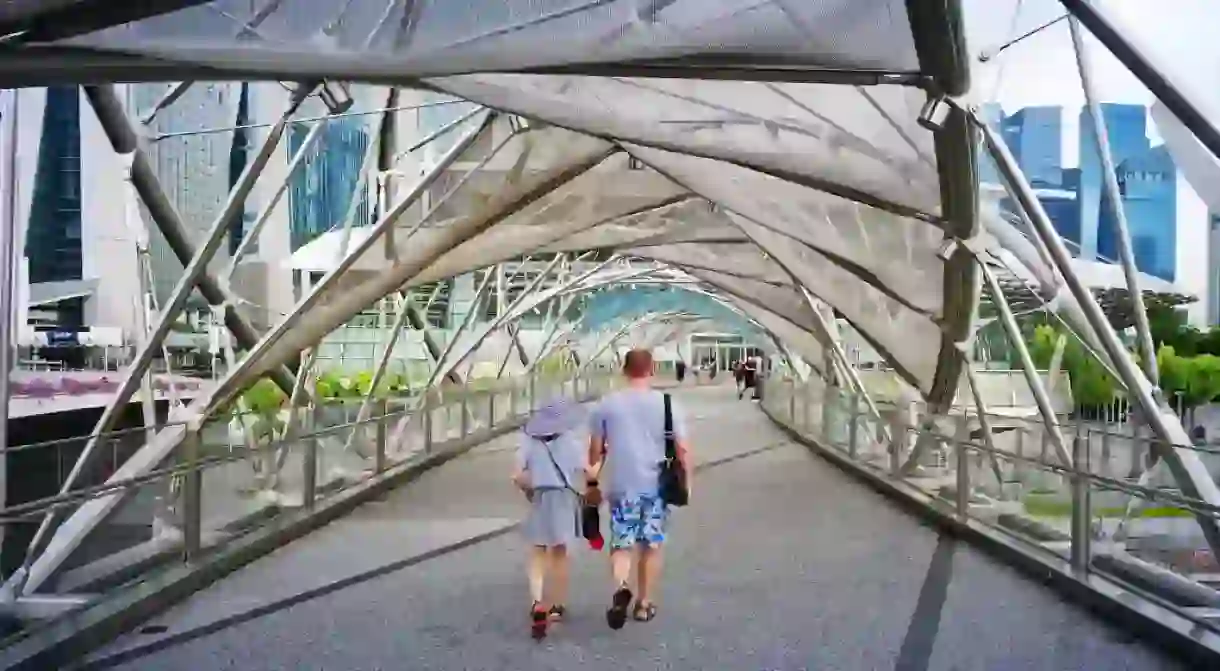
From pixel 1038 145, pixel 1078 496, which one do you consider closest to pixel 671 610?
pixel 1078 496

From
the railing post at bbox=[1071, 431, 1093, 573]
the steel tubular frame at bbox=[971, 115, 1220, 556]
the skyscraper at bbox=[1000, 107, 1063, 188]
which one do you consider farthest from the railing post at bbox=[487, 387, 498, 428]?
the railing post at bbox=[1071, 431, 1093, 573]

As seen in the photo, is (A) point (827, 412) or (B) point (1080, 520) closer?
(B) point (1080, 520)

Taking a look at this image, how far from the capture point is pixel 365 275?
60.3 feet

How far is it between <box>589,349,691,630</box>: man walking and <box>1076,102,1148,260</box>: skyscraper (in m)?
6.44

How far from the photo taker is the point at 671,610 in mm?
8070

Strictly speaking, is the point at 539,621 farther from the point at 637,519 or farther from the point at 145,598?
the point at 145,598

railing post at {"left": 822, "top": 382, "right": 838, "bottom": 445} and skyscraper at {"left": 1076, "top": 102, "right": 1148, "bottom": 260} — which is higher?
skyscraper at {"left": 1076, "top": 102, "right": 1148, "bottom": 260}

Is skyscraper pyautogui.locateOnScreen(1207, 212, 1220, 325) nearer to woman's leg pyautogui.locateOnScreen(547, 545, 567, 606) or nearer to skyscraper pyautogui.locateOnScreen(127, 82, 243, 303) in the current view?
woman's leg pyautogui.locateOnScreen(547, 545, 567, 606)

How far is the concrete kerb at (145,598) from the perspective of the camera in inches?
246

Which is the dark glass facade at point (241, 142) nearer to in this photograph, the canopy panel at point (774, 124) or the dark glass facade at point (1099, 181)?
the canopy panel at point (774, 124)

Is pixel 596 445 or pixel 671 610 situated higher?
pixel 596 445

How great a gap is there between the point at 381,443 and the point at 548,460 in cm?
938

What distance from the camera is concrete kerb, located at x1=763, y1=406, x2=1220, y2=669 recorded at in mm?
6629

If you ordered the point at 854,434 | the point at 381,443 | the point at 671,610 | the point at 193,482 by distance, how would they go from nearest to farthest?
the point at 671,610
the point at 193,482
the point at 381,443
the point at 854,434
